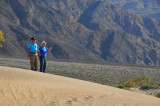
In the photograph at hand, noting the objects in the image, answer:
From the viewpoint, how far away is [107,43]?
114 metres

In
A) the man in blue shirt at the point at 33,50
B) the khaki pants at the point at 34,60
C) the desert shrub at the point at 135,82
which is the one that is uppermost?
the man in blue shirt at the point at 33,50

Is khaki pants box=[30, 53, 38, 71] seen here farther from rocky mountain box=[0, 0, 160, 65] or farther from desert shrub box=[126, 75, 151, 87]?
rocky mountain box=[0, 0, 160, 65]

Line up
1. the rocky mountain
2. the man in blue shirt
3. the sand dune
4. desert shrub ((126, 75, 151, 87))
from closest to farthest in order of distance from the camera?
the sand dune, the man in blue shirt, desert shrub ((126, 75, 151, 87)), the rocky mountain

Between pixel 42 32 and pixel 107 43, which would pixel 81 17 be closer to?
pixel 107 43

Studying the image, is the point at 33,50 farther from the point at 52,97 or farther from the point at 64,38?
the point at 64,38

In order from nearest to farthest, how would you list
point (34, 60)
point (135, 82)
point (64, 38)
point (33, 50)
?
point (33, 50), point (34, 60), point (135, 82), point (64, 38)

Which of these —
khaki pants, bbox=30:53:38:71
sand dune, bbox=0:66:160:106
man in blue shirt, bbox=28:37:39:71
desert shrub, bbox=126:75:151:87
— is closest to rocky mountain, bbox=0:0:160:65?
desert shrub, bbox=126:75:151:87

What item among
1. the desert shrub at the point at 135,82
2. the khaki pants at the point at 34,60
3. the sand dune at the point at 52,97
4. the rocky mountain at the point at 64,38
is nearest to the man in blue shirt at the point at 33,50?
the khaki pants at the point at 34,60

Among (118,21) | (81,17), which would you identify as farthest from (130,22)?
(81,17)

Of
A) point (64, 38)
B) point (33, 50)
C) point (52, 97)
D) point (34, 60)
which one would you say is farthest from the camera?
point (64, 38)

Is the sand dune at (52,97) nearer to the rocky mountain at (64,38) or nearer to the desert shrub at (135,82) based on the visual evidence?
the desert shrub at (135,82)

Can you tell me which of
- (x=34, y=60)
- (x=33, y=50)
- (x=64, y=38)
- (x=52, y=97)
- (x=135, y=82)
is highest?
(x=64, y=38)

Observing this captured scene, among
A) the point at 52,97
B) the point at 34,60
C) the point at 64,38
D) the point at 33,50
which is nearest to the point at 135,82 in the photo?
the point at 34,60

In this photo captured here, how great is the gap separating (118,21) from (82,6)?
21671 millimetres
